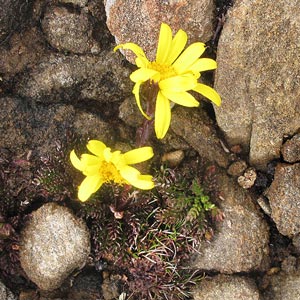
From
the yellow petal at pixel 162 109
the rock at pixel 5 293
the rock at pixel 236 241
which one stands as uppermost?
the yellow petal at pixel 162 109

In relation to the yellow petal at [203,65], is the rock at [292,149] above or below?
below

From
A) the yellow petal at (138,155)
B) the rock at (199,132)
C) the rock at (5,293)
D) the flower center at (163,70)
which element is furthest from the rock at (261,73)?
the rock at (5,293)

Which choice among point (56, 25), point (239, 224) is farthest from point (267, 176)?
point (56, 25)

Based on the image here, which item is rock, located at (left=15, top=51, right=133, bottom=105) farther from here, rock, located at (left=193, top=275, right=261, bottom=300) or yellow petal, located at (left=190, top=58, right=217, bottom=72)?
rock, located at (left=193, top=275, right=261, bottom=300)

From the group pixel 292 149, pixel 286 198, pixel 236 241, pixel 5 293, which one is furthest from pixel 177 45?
pixel 5 293

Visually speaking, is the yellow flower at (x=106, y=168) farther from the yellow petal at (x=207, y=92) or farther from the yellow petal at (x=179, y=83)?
the yellow petal at (x=207, y=92)

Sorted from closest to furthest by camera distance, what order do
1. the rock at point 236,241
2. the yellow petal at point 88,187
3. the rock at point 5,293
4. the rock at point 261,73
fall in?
1. the yellow petal at point 88,187
2. the rock at point 261,73
3. the rock at point 5,293
4. the rock at point 236,241

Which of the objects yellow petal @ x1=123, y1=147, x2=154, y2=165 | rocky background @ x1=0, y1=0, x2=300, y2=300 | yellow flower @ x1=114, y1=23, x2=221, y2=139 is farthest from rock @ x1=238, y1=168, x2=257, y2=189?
yellow petal @ x1=123, y1=147, x2=154, y2=165

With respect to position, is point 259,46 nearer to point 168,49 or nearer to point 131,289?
point 168,49
